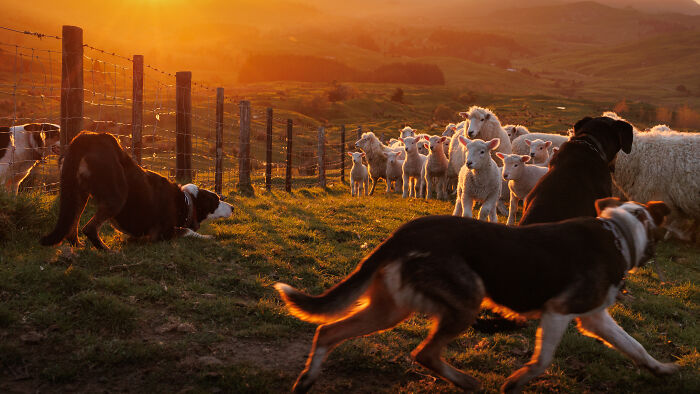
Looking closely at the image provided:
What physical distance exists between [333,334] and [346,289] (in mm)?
359

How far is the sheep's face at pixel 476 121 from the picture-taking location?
1463 centimetres

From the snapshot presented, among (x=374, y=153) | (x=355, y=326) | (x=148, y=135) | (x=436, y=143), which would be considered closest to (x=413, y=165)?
(x=436, y=143)

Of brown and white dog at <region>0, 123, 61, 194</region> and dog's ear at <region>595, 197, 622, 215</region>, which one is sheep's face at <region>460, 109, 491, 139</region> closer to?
dog's ear at <region>595, 197, 622, 215</region>

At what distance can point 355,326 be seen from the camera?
3.85 m

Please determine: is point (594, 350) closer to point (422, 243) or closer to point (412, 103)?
point (422, 243)

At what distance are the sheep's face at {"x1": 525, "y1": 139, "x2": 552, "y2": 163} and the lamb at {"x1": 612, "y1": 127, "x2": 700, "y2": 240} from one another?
109 inches

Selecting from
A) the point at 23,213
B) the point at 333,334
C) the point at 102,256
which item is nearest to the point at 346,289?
the point at 333,334

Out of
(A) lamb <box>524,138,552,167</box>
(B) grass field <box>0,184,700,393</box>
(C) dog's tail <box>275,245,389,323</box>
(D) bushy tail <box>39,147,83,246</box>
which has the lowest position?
(B) grass field <box>0,184,700,393</box>

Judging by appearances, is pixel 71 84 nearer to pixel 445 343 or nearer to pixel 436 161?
pixel 445 343

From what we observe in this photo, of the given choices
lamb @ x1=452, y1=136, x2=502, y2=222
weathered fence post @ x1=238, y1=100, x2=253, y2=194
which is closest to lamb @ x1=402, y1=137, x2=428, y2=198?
weathered fence post @ x1=238, y1=100, x2=253, y2=194

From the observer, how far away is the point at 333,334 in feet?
12.5

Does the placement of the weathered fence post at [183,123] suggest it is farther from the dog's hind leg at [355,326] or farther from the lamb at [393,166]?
the dog's hind leg at [355,326]

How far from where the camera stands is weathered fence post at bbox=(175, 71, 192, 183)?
12883 millimetres

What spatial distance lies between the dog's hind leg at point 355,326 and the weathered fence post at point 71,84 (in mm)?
6496
